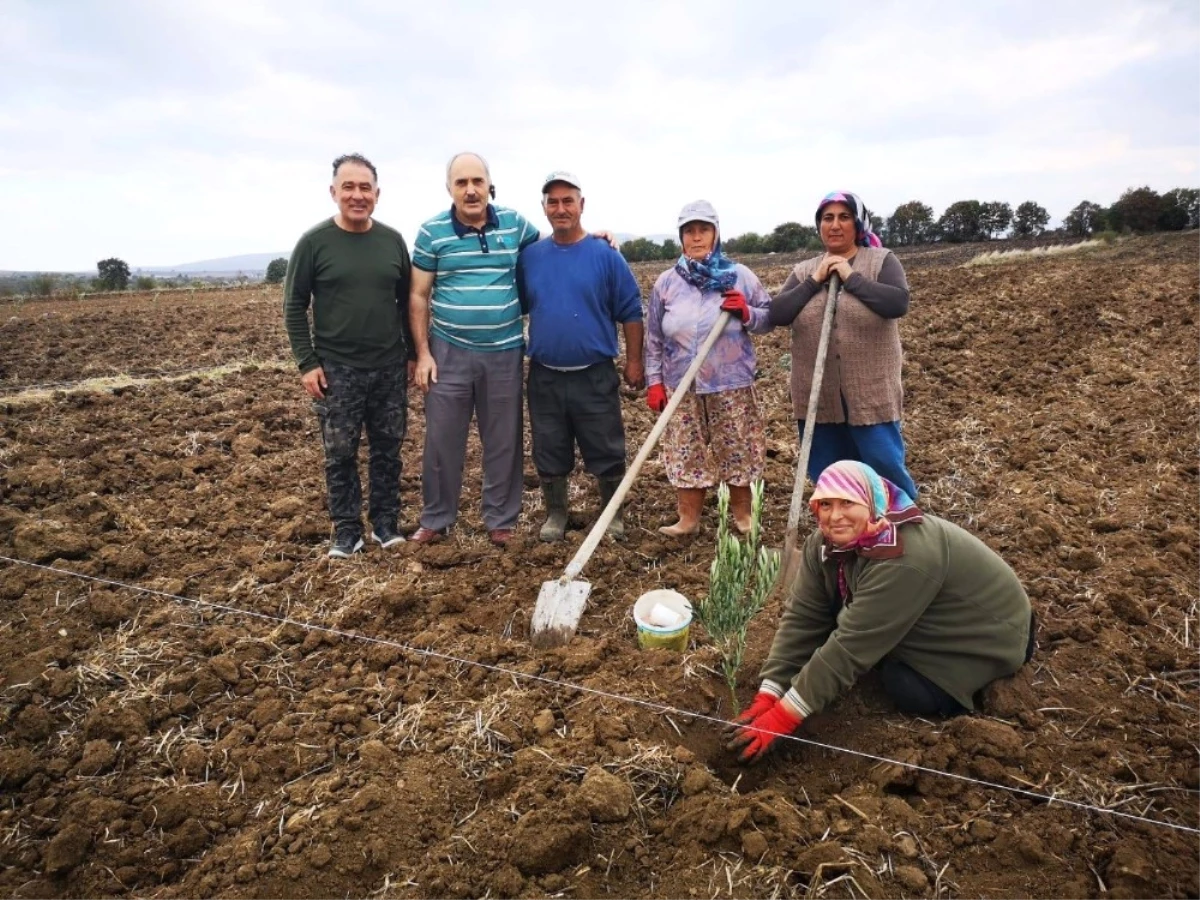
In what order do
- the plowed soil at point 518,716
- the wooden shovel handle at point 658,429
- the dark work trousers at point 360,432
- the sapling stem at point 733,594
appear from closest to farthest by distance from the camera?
1. the plowed soil at point 518,716
2. the sapling stem at point 733,594
3. the wooden shovel handle at point 658,429
4. the dark work trousers at point 360,432

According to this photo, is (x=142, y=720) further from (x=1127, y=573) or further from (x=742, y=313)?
(x=1127, y=573)

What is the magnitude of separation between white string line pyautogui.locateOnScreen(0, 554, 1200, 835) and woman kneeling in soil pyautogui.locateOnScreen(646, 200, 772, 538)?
4.98 feet

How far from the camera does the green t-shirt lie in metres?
3.52

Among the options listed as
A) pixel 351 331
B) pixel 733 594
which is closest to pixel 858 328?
pixel 733 594

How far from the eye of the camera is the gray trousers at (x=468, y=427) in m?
3.78

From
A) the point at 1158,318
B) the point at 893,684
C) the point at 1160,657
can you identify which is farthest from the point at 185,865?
the point at 1158,318

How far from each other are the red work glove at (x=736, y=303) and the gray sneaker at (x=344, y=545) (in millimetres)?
2156

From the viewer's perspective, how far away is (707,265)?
3580 millimetres

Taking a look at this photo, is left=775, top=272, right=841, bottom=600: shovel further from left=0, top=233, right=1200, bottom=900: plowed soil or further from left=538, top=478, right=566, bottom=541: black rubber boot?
left=538, top=478, right=566, bottom=541: black rubber boot

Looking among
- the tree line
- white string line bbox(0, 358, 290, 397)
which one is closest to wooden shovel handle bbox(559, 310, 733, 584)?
white string line bbox(0, 358, 290, 397)

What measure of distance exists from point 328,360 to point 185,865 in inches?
86.9

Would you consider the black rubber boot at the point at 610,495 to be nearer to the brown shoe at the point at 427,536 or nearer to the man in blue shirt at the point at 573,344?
the man in blue shirt at the point at 573,344

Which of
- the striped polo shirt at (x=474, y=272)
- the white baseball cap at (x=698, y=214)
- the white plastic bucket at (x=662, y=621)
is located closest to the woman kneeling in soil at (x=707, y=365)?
the white baseball cap at (x=698, y=214)

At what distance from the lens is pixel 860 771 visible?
232 centimetres
